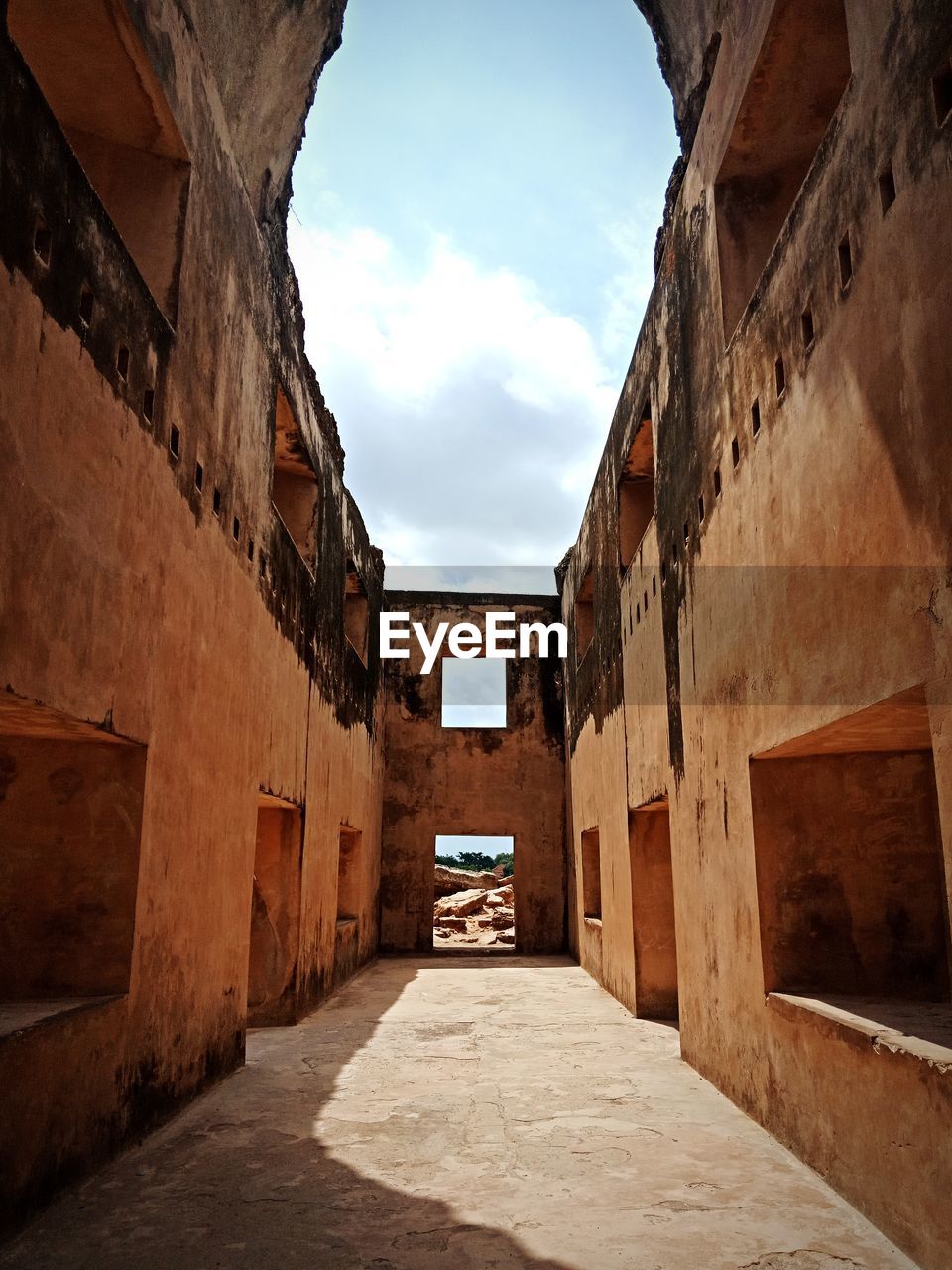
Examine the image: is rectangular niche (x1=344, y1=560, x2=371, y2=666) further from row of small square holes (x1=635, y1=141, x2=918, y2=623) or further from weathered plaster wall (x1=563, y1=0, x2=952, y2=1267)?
row of small square holes (x1=635, y1=141, x2=918, y2=623)

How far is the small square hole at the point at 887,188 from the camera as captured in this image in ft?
10.9

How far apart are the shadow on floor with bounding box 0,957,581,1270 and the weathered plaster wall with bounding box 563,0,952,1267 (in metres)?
1.54

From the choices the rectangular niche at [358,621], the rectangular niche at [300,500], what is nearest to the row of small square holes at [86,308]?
the rectangular niche at [300,500]

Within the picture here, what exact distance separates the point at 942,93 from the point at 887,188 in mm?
403

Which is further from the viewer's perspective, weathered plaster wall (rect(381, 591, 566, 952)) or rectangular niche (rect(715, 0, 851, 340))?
weathered plaster wall (rect(381, 591, 566, 952))

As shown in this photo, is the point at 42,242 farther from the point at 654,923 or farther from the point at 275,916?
the point at 654,923

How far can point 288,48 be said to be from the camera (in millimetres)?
6781

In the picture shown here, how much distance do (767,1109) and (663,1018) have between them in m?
3.79

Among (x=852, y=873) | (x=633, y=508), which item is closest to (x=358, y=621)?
(x=633, y=508)

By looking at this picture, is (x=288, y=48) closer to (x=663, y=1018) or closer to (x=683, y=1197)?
(x=683, y=1197)

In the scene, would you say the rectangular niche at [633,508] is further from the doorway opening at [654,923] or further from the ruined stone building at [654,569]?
the doorway opening at [654,923]

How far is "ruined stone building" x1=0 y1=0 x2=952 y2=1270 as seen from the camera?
3336mm

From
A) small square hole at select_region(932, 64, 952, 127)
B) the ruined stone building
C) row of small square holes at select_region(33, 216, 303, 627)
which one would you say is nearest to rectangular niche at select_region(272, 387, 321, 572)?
the ruined stone building

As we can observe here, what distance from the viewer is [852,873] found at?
4.75 m
